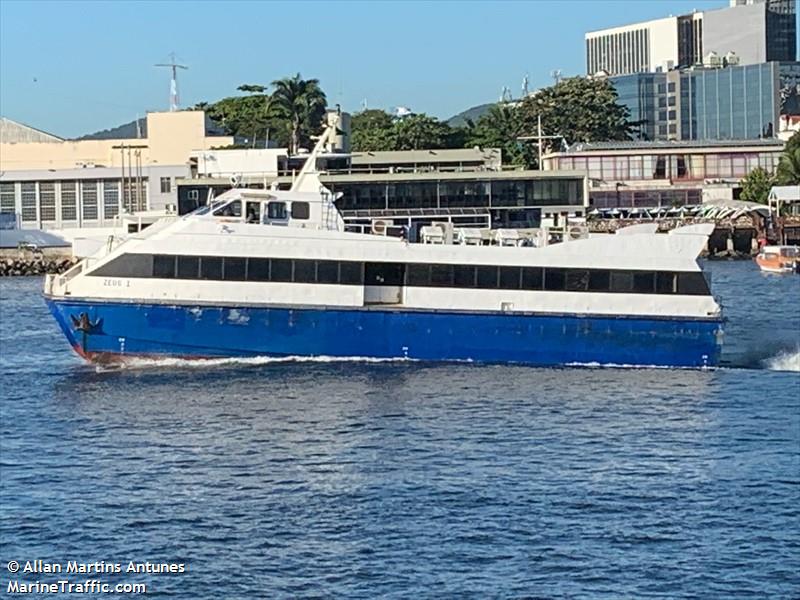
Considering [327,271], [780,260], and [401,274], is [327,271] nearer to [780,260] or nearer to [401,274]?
[401,274]

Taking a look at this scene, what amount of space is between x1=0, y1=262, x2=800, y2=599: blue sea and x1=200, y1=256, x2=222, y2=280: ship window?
227 centimetres

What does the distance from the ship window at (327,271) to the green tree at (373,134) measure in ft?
319

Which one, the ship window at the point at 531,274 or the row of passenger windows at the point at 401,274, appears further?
the ship window at the point at 531,274

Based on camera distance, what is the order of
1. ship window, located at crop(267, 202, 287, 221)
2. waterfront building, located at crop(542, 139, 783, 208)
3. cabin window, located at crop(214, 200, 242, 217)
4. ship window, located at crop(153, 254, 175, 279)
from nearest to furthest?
ship window, located at crop(153, 254, 175, 279)
cabin window, located at crop(214, 200, 242, 217)
ship window, located at crop(267, 202, 287, 221)
waterfront building, located at crop(542, 139, 783, 208)

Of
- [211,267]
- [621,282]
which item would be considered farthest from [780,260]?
[211,267]

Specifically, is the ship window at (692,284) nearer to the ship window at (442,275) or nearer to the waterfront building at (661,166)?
the ship window at (442,275)

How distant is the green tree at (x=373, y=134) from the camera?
468 feet

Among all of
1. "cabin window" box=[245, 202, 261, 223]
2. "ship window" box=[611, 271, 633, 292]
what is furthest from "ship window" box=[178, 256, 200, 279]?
"ship window" box=[611, 271, 633, 292]

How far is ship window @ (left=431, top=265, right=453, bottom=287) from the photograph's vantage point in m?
43.7

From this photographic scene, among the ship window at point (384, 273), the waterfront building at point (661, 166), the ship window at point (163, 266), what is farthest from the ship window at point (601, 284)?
A: the waterfront building at point (661, 166)

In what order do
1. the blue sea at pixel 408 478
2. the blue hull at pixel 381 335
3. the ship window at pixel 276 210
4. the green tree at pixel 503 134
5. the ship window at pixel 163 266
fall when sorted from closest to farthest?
the blue sea at pixel 408 478
the ship window at pixel 163 266
the blue hull at pixel 381 335
the ship window at pixel 276 210
the green tree at pixel 503 134

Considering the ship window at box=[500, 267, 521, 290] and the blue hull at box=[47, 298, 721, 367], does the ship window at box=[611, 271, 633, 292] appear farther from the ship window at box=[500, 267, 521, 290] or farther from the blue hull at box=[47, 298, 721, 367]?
the ship window at box=[500, 267, 521, 290]

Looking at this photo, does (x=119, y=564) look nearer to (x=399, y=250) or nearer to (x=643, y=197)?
(x=399, y=250)

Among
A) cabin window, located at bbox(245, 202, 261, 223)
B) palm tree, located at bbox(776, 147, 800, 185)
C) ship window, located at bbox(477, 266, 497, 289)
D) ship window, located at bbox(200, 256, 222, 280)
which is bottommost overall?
ship window, located at bbox(477, 266, 497, 289)
